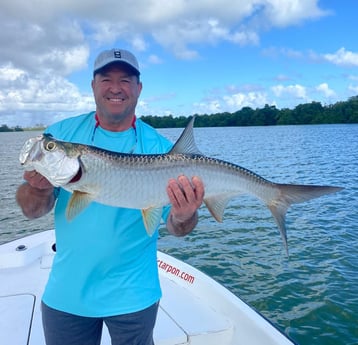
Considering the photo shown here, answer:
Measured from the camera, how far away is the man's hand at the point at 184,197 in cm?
289

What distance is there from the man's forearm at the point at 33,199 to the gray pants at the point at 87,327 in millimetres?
696

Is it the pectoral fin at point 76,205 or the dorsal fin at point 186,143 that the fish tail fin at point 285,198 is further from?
the pectoral fin at point 76,205

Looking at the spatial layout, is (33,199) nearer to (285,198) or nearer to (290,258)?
(285,198)

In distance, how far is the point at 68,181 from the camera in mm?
2760

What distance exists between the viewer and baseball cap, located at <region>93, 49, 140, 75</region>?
3.07 metres

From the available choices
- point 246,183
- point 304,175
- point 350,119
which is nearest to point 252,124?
point 350,119

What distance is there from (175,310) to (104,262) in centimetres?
222

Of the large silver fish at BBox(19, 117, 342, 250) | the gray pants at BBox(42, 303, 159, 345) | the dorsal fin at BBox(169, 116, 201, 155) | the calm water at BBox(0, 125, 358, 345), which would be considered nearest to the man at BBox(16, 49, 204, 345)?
the gray pants at BBox(42, 303, 159, 345)

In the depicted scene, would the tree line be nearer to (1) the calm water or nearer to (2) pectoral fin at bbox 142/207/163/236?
(1) the calm water

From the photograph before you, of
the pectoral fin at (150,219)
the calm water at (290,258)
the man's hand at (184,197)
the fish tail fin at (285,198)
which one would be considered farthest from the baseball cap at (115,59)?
the calm water at (290,258)

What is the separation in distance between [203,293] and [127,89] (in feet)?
10.2

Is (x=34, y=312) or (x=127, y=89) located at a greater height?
(x=127, y=89)

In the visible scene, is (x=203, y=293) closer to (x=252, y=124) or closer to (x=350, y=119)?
(x=350, y=119)

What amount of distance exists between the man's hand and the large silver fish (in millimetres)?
65
